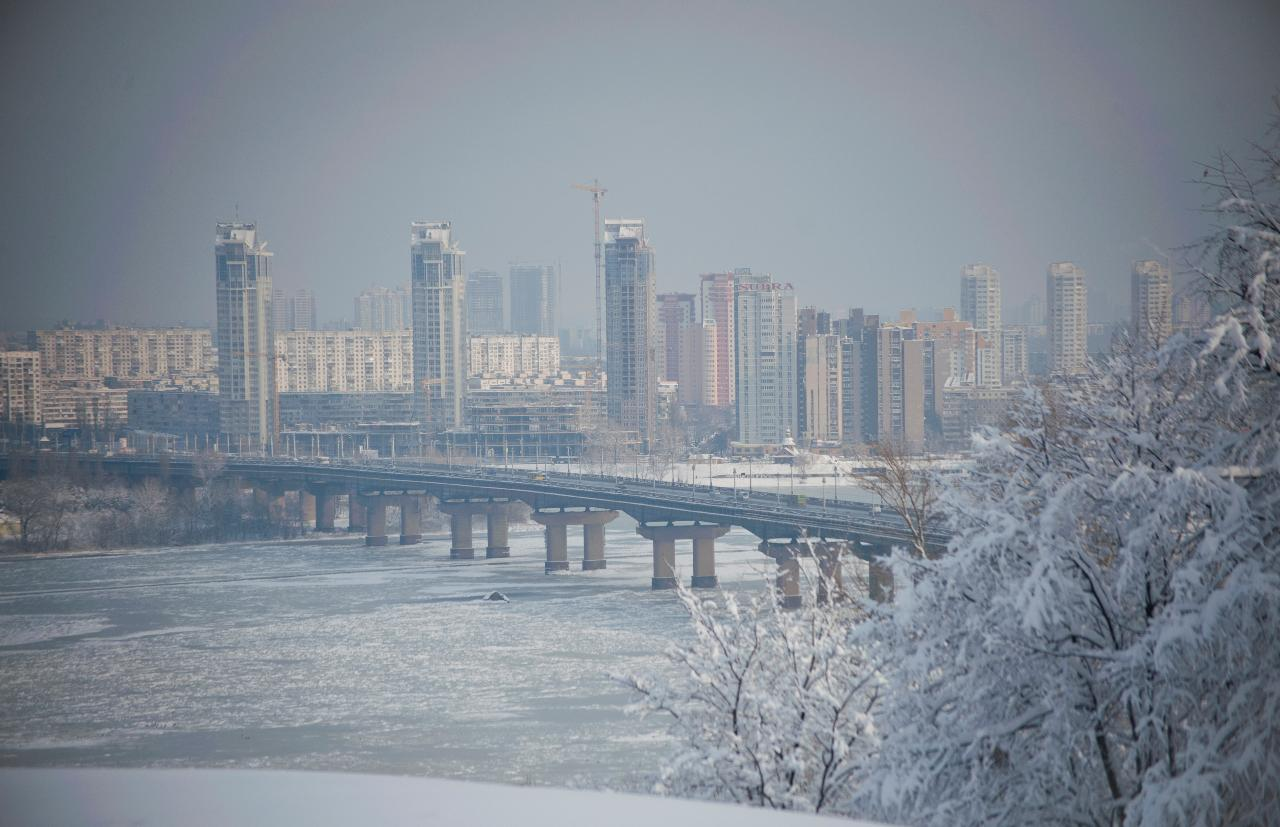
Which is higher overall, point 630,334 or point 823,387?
point 630,334

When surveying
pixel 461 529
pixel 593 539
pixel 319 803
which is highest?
pixel 319 803

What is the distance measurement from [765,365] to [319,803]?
83990 millimetres

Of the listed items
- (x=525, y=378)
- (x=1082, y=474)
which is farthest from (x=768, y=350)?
(x=1082, y=474)

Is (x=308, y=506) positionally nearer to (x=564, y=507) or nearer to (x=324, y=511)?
(x=324, y=511)

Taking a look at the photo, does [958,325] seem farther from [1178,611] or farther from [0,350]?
[1178,611]

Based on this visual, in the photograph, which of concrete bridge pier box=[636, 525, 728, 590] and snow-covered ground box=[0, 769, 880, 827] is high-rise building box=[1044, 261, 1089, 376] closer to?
concrete bridge pier box=[636, 525, 728, 590]

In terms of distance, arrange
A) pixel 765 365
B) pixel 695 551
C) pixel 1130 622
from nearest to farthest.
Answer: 1. pixel 1130 622
2. pixel 695 551
3. pixel 765 365

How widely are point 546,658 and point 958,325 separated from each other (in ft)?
243

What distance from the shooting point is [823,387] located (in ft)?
270

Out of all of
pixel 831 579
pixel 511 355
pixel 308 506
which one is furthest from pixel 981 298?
pixel 831 579

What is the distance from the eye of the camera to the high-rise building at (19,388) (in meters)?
82.2

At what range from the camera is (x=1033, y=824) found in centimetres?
634

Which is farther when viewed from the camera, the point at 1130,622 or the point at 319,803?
the point at 1130,622

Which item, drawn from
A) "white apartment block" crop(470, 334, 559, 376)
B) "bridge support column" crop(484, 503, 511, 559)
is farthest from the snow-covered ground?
"white apartment block" crop(470, 334, 559, 376)
